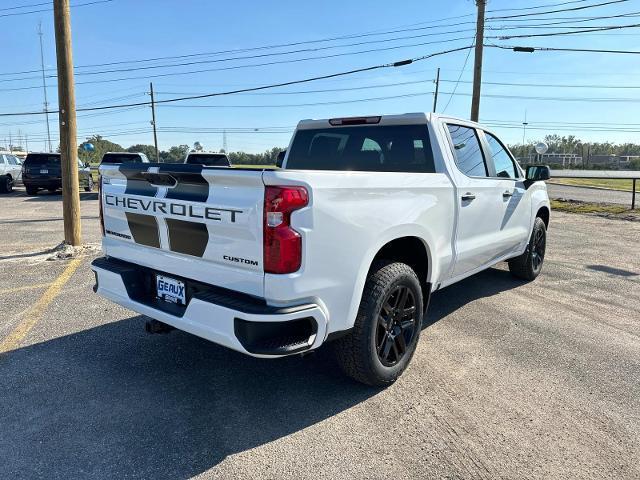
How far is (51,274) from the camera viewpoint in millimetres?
6273

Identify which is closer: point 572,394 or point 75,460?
point 75,460

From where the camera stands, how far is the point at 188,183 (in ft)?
9.34

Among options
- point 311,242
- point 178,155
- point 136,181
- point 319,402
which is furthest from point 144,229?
point 178,155

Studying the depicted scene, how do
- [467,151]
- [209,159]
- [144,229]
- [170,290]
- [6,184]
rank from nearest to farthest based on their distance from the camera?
[170,290] < [144,229] < [467,151] < [209,159] < [6,184]

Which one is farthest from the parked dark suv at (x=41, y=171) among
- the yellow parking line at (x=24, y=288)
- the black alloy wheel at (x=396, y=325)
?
the black alloy wheel at (x=396, y=325)

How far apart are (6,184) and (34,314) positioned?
1900cm

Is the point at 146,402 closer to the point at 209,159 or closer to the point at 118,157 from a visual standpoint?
the point at 209,159

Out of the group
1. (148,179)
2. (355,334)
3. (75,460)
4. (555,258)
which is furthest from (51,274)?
(555,258)

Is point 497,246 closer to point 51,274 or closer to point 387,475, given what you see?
point 387,475

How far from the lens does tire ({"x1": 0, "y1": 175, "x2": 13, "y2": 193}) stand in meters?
19.9

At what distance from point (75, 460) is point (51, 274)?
449cm

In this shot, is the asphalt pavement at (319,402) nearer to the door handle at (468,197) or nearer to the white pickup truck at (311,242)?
the white pickup truck at (311,242)

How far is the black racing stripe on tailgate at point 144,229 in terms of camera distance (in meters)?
3.11

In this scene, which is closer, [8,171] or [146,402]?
[146,402]
